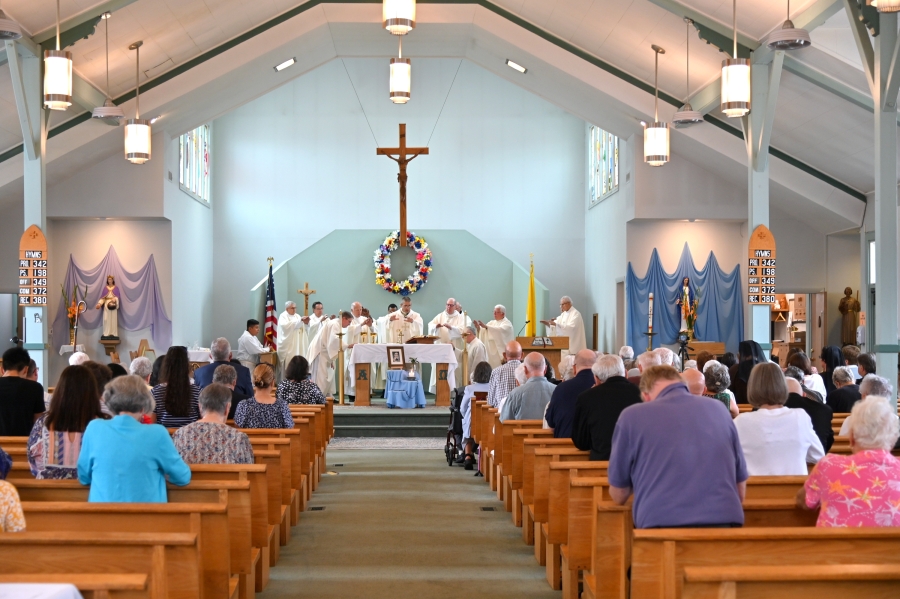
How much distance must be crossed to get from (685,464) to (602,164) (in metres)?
13.9

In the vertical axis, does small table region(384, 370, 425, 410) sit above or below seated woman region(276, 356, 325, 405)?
below

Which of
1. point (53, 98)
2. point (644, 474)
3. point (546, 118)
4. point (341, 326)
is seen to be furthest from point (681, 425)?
point (546, 118)

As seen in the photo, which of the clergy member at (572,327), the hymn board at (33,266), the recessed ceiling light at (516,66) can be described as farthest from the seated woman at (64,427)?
the clergy member at (572,327)

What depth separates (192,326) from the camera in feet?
52.7

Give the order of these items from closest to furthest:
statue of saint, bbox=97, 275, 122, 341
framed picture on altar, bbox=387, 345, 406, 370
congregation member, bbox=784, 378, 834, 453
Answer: congregation member, bbox=784, 378, 834, 453 → framed picture on altar, bbox=387, 345, 406, 370 → statue of saint, bbox=97, 275, 122, 341

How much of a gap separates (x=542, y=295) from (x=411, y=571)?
11.6m

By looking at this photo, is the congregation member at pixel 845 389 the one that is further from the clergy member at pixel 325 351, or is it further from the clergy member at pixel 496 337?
the clergy member at pixel 496 337

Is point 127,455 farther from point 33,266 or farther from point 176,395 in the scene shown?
point 33,266

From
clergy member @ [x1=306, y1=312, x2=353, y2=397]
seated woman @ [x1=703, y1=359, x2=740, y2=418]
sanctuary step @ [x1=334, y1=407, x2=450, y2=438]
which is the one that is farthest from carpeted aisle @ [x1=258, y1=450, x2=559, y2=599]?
clergy member @ [x1=306, y1=312, x2=353, y2=397]

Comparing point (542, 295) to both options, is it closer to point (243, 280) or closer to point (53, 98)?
point (243, 280)

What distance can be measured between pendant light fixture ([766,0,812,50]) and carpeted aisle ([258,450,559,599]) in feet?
14.3

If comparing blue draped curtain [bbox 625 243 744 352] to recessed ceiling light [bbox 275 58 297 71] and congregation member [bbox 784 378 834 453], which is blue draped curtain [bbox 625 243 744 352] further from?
congregation member [bbox 784 378 834 453]

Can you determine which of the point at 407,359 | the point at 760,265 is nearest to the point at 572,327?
the point at 407,359

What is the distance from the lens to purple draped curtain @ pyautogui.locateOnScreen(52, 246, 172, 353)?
14.4 metres
